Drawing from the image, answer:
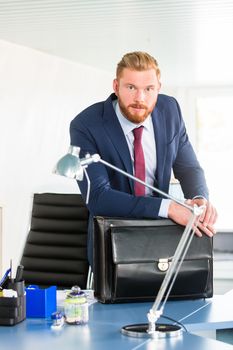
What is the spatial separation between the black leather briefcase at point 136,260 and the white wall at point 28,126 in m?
3.86

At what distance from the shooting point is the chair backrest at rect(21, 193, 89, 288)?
A: 3.78m

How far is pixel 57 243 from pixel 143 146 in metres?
1.13

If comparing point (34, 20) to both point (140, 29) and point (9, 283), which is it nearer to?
point (140, 29)

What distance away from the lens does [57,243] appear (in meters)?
3.83

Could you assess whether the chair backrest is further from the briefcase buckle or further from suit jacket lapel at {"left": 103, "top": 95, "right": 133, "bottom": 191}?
the briefcase buckle

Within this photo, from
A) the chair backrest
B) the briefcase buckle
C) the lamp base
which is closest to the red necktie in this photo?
the briefcase buckle

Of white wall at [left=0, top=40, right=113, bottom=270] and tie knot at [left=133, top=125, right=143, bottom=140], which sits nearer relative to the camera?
tie knot at [left=133, top=125, right=143, bottom=140]

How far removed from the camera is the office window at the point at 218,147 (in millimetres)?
9078

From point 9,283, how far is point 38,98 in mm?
4631

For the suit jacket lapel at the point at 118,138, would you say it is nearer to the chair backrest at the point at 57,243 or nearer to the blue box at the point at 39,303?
the blue box at the point at 39,303

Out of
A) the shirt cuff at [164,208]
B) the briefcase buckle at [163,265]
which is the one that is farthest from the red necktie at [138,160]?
the briefcase buckle at [163,265]

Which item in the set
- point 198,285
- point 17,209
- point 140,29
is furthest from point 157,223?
point 17,209

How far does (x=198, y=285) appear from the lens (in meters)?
2.70

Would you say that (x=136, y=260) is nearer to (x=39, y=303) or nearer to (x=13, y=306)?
(x=39, y=303)
